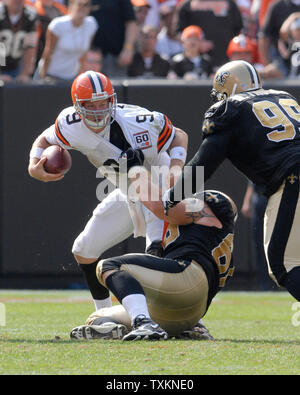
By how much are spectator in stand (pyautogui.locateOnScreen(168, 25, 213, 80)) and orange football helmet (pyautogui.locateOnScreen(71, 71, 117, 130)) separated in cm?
458

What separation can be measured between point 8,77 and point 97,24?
1.22 m

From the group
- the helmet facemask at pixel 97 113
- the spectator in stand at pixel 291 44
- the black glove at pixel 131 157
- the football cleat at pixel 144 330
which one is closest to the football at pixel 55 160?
the helmet facemask at pixel 97 113

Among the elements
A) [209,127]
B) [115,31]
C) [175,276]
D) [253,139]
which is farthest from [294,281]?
[115,31]

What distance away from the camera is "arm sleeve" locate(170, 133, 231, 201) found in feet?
16.3

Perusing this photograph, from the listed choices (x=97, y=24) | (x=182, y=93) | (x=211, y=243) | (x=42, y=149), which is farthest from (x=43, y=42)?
(x=211, y=243)

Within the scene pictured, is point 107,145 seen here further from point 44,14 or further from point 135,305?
point 44,14

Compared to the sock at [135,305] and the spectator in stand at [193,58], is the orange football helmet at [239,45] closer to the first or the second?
the spectator in stand at [193,58]

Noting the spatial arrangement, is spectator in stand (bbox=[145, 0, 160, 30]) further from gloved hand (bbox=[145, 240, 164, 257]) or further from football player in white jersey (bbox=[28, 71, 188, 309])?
gloved hand (bbox=[145, 240, 164, 257])

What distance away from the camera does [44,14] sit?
10820mm

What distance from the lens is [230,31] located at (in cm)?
1083

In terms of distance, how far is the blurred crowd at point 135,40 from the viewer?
10.0 meters

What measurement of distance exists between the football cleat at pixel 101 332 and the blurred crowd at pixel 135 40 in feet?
17.7

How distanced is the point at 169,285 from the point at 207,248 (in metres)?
0.33

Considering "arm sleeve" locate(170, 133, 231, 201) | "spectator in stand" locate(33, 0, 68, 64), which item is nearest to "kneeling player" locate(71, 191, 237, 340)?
"arm sleeve" locate(170, 133, 231, 201)
